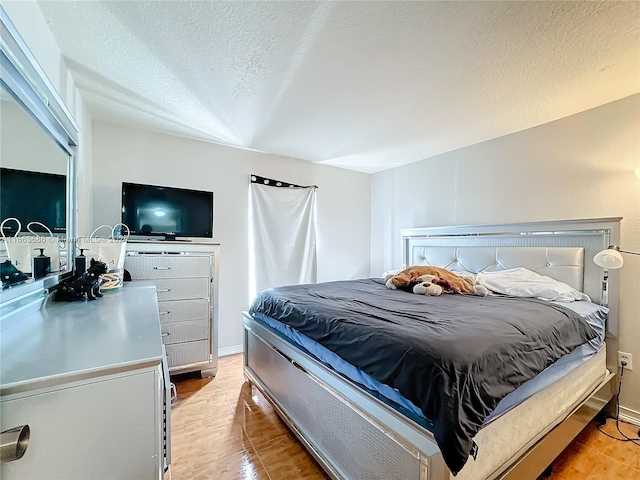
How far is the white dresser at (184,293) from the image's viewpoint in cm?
240

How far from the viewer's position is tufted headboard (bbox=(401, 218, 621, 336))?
2.16 meters

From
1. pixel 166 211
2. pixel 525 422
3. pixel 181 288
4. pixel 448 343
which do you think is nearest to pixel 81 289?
pixel 181 288

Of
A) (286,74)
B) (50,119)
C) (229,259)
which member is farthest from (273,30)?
(229,259)

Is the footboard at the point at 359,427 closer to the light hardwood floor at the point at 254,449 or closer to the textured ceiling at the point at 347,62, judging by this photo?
the light hardwood floor at the point at 254,449

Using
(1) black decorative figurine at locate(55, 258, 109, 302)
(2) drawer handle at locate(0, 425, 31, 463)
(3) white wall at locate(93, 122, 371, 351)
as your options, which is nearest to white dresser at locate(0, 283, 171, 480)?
(2) drawer handle at locate(0, 425, 31, 463)

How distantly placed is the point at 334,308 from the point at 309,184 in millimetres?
2470

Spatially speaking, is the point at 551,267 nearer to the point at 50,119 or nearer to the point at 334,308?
the point at 334,308

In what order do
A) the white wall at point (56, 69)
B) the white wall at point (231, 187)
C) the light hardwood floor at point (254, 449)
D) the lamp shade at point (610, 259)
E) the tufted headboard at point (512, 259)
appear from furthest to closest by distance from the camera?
the white wall at point (231, 187) < the tufted headboard at point (512, 259) < the lamp shade at point (610, 259) < the light hardwood floor at point (254, 449) < the white wall at point (56, 69)

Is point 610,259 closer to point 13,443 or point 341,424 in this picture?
point 341,424

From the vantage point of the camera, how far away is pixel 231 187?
10.8 feet

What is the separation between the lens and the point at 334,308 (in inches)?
68.2

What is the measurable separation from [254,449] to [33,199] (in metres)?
1.73

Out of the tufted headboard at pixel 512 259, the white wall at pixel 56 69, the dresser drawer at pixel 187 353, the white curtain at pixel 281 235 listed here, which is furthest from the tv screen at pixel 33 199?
the tufted headboard at pixel 512 259

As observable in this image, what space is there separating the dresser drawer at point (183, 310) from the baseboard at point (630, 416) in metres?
3.35
